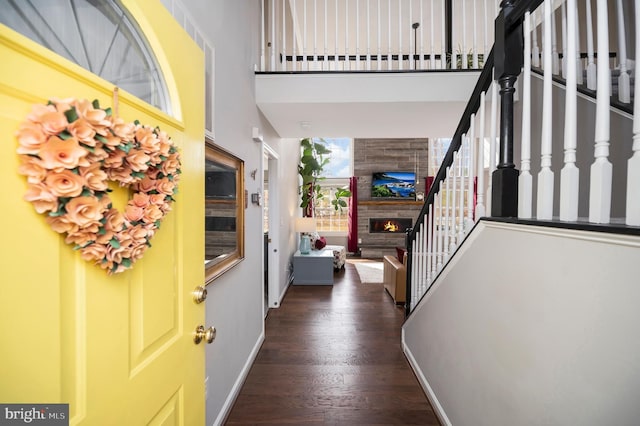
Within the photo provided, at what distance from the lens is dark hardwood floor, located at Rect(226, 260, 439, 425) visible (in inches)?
77.6

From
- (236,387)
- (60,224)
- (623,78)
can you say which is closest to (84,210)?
(60,224)

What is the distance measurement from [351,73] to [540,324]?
2437 millimetres

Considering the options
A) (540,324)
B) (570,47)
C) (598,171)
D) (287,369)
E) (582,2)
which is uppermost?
(582,2)

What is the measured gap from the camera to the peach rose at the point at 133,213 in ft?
2.34

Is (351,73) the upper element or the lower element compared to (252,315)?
upper

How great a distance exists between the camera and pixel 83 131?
1.82 feet

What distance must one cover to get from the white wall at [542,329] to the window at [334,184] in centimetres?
657

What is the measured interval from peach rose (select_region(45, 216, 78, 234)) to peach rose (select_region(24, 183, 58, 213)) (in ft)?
0.08

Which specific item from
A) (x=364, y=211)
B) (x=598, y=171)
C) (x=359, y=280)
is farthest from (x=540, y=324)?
(x=364, y=211)

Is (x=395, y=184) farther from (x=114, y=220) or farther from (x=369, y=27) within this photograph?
(x=114, y=220)

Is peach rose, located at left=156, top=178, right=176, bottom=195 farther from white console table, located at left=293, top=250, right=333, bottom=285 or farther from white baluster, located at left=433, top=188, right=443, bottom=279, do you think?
white console table, located at left=293, top=250, right=333, bottom=285

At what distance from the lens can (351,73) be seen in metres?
2.69

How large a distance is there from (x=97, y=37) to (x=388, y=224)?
25.2 feet

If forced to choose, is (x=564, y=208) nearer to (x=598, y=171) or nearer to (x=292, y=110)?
(x=598, y=171)
